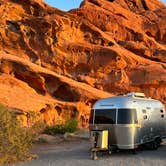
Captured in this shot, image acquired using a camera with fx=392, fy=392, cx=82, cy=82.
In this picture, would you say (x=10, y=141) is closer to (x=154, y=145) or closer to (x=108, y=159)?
(x=108, y=159)

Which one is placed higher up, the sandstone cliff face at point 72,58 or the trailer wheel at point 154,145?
the sandstone cliff face at point 72,58

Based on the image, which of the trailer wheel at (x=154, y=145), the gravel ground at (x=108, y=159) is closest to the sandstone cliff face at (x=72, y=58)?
the trailer wheel at (x=154, y=145)

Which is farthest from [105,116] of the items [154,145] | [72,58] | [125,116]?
[72,58]

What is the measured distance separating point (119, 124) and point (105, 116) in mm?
936

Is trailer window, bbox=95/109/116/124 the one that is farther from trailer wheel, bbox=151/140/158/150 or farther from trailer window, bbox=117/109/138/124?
trailer wheel, bbox=151/140/158/150

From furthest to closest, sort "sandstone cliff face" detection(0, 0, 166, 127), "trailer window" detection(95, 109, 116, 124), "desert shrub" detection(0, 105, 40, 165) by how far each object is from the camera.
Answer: "sandstone cliff face" detection(0, 0, 166, 127) → "trailer window" detection(95, 109, 116, 124) → "desert shrub" detection(0, 105, 40, 165)

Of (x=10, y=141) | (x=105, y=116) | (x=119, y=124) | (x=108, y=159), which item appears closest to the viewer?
(x=10, y=141)

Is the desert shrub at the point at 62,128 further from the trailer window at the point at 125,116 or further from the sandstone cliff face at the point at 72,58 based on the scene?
the trailer window at the point at 125,116

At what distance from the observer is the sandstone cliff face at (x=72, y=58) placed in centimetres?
4066

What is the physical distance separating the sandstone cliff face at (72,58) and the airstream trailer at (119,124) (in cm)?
1667

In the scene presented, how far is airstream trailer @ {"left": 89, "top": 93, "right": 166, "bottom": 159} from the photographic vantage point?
18562 millimetres

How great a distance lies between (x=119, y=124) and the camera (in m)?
18.6

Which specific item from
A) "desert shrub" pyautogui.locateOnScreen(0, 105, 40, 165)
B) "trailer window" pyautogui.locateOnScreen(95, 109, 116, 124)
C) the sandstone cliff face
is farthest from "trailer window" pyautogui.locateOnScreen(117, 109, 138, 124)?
the sandstone cliff face

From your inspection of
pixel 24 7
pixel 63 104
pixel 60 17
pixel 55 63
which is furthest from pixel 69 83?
pixel 24 7
